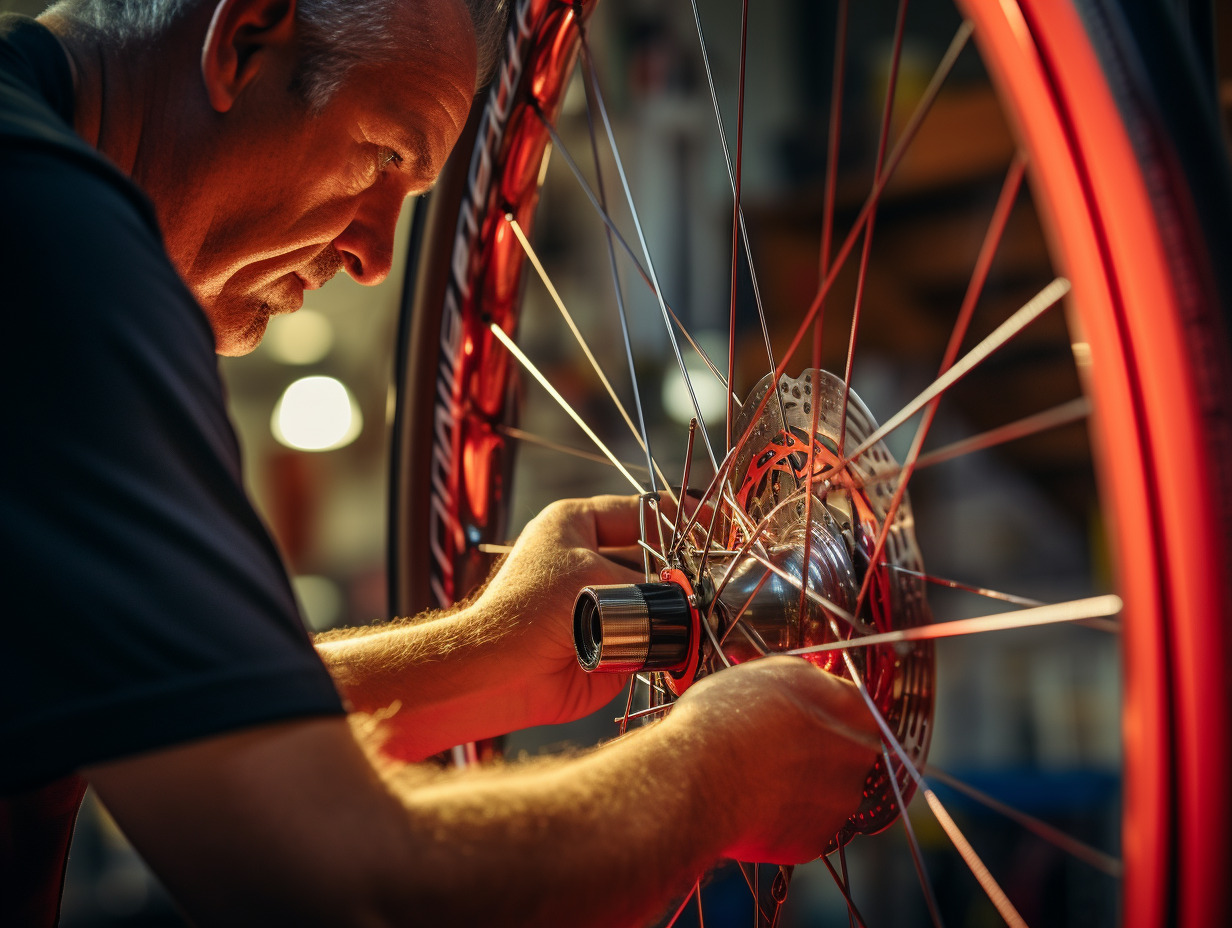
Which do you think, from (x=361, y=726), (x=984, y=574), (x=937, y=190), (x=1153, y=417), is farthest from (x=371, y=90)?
(x=984, y=574)

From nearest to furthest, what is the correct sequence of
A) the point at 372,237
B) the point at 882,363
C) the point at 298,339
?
the point at 372,237 < the point at 882,363 < the point at 298,339

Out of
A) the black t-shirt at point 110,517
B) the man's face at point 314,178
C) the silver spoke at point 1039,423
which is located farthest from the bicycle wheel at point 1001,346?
the black t-shirt at point 110,517

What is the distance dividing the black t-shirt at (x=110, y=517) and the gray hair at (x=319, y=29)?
178 mm

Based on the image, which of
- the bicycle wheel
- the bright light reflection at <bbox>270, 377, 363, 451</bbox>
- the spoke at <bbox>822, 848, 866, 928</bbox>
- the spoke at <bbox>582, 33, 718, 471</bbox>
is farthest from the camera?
the bright light reflection at <bbox>270, 377, 363, 451</bbox>

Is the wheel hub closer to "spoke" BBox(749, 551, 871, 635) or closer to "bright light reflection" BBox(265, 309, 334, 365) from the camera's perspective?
"spoke" BBox(749, 551, 871, 635)

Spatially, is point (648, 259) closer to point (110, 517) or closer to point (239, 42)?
point (239, 42)

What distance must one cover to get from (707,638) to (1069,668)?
6.08ft

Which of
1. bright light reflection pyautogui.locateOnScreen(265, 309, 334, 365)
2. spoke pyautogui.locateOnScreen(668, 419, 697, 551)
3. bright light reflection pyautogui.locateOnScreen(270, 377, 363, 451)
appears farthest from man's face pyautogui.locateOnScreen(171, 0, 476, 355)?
bright light reflection pyautogui.locateOnScreen(265, 309, 334, 365)

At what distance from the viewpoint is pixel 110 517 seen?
0.97ft

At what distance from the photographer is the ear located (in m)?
0.48

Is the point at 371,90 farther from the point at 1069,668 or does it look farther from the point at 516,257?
the point at 1069,668

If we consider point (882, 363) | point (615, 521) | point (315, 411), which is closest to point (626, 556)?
point (615, 521)

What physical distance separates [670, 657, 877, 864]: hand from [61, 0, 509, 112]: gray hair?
0.34m

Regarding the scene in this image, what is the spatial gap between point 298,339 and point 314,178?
9.69ft
